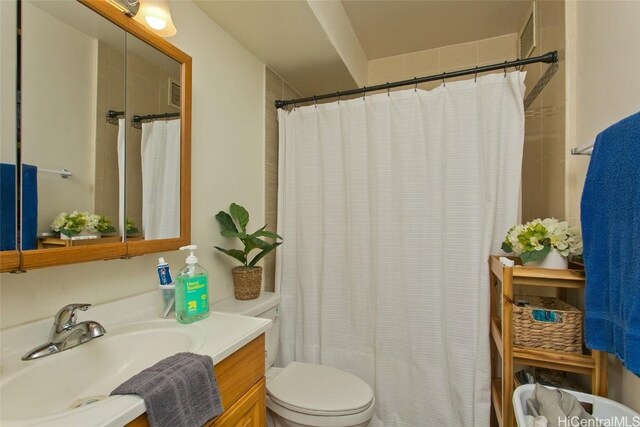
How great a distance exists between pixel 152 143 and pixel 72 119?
256mm

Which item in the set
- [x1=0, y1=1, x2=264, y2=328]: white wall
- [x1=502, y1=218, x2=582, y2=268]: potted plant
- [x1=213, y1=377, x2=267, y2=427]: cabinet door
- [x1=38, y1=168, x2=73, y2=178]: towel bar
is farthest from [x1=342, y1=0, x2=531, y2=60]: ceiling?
[x1=213, y1=377, x2=267, y2=427]: cabinet door

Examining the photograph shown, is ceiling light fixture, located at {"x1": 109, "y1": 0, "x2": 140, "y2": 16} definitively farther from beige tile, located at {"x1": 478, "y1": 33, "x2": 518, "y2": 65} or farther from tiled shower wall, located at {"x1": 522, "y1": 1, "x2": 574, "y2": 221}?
beige tile, located at {"x1": 478, "y1": 33, "x2": 518, "y2": 65}

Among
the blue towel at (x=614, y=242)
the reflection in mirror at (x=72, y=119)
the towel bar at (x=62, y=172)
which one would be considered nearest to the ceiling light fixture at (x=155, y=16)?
the reflection in mirror at (x=72, y=119)

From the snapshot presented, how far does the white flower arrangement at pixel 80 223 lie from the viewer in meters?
0.86

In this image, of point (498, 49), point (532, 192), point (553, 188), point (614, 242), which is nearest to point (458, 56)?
point (498, 49)

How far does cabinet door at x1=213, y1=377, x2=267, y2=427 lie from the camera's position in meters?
0.88

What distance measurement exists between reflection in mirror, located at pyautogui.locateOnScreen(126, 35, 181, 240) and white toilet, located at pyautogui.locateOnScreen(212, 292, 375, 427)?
522 millimetres

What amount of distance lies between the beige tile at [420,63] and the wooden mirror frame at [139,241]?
1836 millimetres

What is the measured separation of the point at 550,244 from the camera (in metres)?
1.13

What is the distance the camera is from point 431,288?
5.04 ft

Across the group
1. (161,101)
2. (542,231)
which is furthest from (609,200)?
(161,101)

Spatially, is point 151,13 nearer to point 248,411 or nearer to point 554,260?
point 248,411

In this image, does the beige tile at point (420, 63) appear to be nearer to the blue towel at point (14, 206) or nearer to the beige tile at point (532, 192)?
the beige tile at point (532, 192)

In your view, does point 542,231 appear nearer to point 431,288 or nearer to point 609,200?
point 609,200
